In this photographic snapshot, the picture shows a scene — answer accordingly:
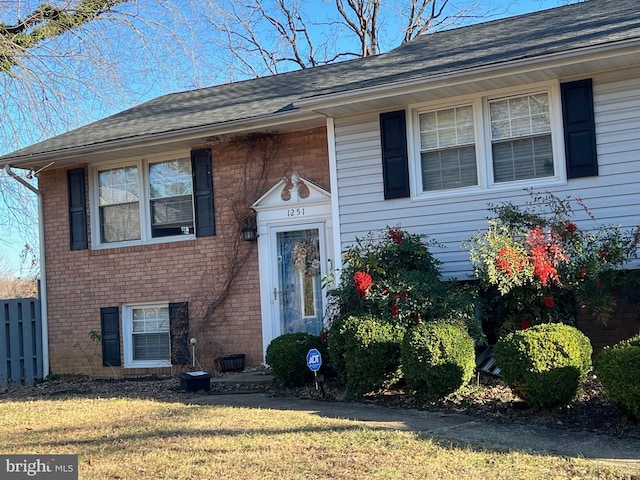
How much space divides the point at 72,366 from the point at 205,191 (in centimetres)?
411

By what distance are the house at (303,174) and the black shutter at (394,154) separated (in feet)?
0.07

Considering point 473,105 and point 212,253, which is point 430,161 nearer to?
point 473,105

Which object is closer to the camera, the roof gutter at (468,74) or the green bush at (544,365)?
the green bush at (544,365)

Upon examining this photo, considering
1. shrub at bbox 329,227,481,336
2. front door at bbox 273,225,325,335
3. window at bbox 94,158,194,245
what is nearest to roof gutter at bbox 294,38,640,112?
shrub at bbox 329,227,481,336

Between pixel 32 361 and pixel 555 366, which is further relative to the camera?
pixel 32 361

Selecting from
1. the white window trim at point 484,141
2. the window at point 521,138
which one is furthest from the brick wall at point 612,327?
the window at point 521,138

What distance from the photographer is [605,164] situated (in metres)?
9.03

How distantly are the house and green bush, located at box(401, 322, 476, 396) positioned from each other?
2057mm

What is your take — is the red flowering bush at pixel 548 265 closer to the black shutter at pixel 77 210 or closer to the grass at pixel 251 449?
the grass at pixel 251 449

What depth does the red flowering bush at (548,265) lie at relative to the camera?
820 cm

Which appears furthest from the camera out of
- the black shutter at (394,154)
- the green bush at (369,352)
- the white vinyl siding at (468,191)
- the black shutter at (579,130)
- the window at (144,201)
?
the window at (144,201)

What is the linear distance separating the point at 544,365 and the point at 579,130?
11.6 ft

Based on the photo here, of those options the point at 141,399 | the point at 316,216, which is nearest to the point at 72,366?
the point at 141,399

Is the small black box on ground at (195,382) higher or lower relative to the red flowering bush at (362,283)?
lower
